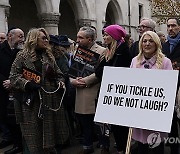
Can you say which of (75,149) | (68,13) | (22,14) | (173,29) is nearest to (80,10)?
(22,14)

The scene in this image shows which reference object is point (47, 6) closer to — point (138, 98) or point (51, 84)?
point (51, 84)

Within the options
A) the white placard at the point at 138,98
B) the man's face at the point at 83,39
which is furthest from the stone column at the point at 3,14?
the white placard at the point at 138,98

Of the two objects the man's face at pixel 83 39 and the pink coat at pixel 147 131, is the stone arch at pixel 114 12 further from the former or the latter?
the pink coat at pixel 147 131

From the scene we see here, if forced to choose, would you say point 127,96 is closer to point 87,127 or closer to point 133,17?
Answer: point 87,127

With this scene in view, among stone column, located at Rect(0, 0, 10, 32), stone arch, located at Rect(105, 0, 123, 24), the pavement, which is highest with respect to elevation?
stone arch, located at Rect(105, 0, 123, 24)

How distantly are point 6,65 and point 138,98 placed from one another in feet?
9.20

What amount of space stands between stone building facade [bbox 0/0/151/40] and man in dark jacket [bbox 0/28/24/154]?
5.54m

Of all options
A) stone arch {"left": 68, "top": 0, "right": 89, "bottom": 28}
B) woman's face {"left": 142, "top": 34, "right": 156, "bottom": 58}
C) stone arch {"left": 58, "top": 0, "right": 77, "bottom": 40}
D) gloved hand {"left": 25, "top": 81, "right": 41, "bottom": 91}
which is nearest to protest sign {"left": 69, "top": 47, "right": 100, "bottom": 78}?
gloved hand {"left": 25, "top": 81, "right": 41, "bottom": 91}

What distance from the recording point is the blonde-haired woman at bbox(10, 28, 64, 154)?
438cm

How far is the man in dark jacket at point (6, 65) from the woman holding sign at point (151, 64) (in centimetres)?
210

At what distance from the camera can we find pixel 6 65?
5.46 metres

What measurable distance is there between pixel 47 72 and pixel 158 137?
1682mm

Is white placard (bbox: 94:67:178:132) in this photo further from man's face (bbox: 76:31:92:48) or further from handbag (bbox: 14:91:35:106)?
man's face (bbox: 76:31:92:48)

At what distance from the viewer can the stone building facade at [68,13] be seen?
14.3 m
